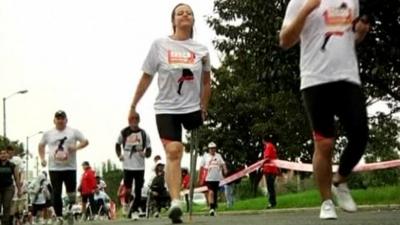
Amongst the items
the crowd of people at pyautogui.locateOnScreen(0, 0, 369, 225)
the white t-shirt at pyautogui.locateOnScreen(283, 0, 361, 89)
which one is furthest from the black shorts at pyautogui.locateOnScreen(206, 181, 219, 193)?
the white t-shirt at pyautogui.locateOnScreen(283, 0, 361, 89)

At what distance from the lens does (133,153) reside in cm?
1609

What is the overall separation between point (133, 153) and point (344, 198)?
9580mm

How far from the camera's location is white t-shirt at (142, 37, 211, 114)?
30.1 ft

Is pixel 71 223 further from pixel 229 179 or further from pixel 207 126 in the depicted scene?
pixel 207 126

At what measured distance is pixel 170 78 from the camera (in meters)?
9.20

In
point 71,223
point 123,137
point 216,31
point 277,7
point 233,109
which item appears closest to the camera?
point 71,223

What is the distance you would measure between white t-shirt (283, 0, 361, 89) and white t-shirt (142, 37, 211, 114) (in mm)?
2647

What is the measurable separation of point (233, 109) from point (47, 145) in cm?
3567

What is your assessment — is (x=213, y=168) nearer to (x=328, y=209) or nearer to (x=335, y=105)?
(x=328, y=209)

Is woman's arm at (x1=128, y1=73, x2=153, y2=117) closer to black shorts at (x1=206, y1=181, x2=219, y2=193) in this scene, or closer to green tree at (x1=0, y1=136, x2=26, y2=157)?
green tree at (x1=0, y1=136, x2=26, y2=157)

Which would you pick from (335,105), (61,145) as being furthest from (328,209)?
(61,145)

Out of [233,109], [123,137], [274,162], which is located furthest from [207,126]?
[123,137]

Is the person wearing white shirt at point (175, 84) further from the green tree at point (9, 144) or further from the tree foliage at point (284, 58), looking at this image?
the green tree at point (9, 144)

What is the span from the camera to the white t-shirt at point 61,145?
→ 1384 cm
